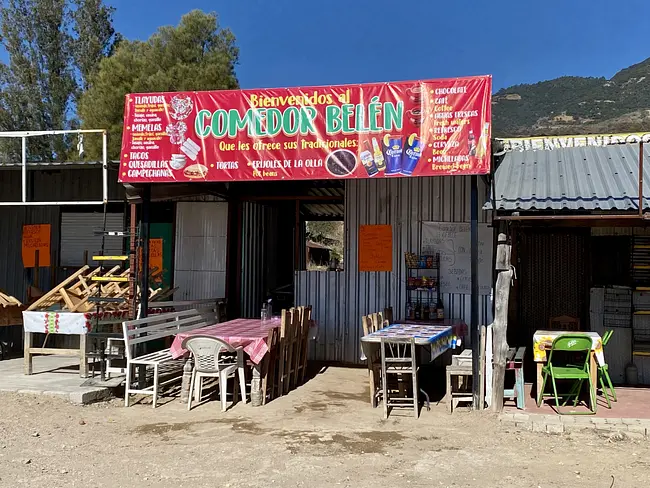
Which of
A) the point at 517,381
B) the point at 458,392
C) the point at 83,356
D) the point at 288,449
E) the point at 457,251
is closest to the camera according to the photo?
the point at 288,449

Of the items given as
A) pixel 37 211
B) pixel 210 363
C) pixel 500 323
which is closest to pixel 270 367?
pixel 210 363

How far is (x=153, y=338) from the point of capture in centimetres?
746

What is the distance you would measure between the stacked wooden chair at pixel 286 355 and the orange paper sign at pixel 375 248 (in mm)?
1562

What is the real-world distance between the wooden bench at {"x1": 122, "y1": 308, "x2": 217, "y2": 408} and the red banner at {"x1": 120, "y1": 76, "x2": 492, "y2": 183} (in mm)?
1840

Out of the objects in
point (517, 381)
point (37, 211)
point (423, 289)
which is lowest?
point (517, 381)

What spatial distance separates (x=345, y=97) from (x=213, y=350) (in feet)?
10.7

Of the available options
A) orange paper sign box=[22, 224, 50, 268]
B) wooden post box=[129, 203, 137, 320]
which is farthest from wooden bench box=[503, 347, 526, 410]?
orange paper sign box=[22, 224, 50, 268]

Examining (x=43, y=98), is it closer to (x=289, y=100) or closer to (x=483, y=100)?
(x=289, y=100)

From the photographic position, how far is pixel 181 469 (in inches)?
189

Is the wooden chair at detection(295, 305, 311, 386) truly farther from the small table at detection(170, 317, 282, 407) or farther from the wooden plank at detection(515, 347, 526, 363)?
the wooden plank at detection(515, 347, 526, 363)

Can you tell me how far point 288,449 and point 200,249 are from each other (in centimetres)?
549

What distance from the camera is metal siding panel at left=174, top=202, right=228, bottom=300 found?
1012 cm

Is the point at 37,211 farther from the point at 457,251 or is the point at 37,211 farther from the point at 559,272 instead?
the point at 559,272

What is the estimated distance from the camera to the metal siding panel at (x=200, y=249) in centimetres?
1012
